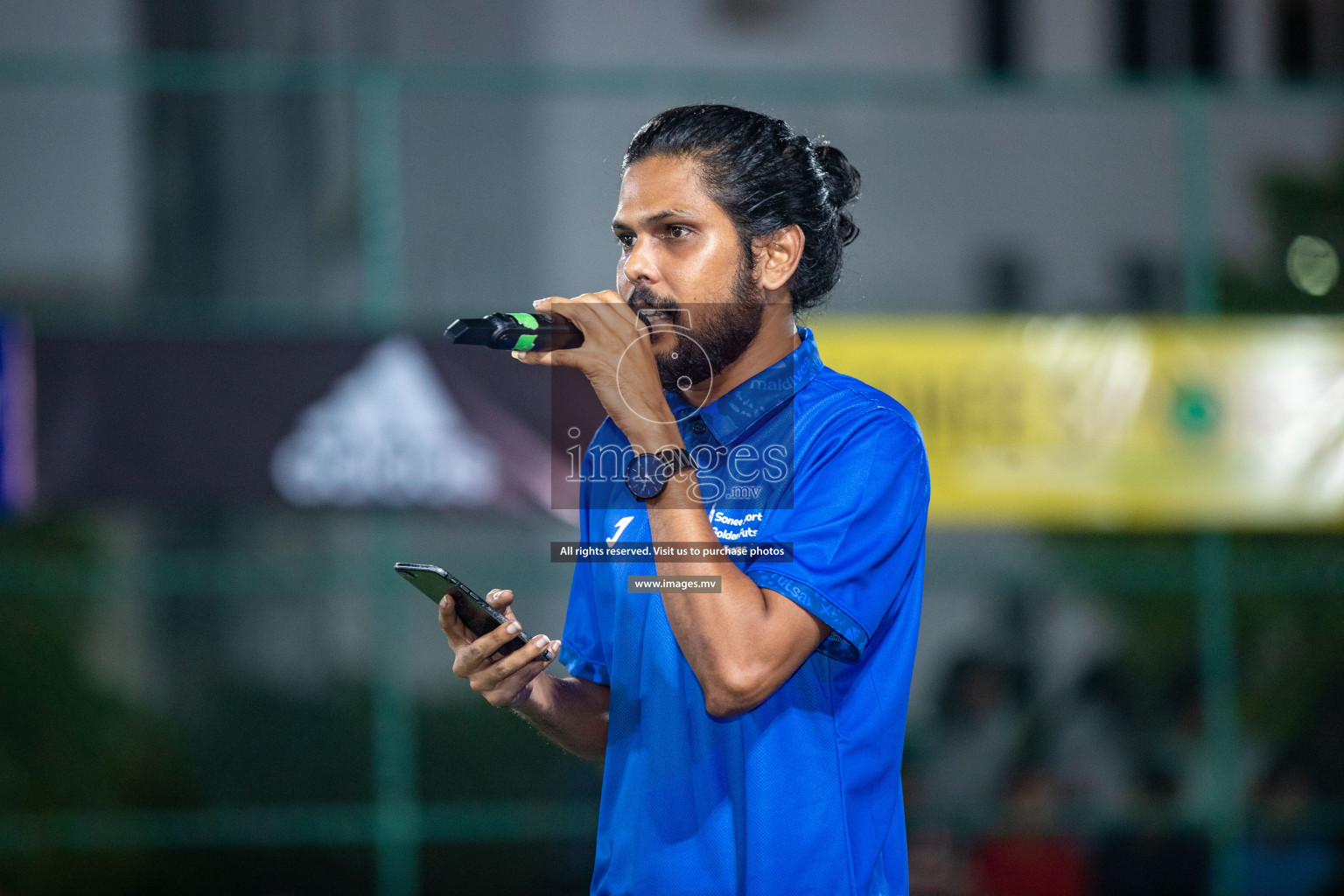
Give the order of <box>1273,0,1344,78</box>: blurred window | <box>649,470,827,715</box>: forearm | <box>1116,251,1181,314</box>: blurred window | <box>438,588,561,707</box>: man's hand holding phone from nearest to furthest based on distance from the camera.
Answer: <box>649,470,827,715</box>: forearm → <box>438,588,561,707</box>: man's hand holding phone → <box>1116,251,1181,314</box>: blurred window → <box>1273,0,1344,78</box>: blurred window

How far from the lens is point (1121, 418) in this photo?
599 centimetres

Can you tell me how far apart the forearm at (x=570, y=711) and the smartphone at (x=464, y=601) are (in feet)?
0.58

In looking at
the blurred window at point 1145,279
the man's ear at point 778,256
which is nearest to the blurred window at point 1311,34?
the blurred window at point 1145,279

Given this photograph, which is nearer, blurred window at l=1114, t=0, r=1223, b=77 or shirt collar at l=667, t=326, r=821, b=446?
shirt collar at l=667, t=326, r=821, b=446

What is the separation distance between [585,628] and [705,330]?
59 centimetres

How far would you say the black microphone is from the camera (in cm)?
192

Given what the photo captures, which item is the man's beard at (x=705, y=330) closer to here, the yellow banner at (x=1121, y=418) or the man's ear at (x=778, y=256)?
the man's ear at (x=778, y=256)

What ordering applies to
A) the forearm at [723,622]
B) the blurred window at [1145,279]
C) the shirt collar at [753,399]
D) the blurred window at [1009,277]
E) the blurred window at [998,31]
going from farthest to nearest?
the blurred window at [998,31] → the blurred window at [1009,277] → the blurred window at [1145,279] → the shirt collar at [753,399] → the forearm at [723,622]

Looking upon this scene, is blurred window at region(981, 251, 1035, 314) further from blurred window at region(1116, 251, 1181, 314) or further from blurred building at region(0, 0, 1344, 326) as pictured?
blurred window at region(1116, 251, 1181, 314)

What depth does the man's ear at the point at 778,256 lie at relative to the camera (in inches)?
87.7

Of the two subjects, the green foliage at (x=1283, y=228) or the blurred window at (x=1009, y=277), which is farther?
the blurred window at (x=1009, y=277)

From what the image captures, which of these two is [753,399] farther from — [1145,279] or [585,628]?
[1145,279]

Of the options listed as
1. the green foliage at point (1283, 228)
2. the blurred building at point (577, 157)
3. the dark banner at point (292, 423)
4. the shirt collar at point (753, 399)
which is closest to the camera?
the shirt collar at point (753, 399)

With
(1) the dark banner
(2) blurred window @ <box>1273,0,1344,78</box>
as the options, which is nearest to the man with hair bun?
(1) the dark banner
